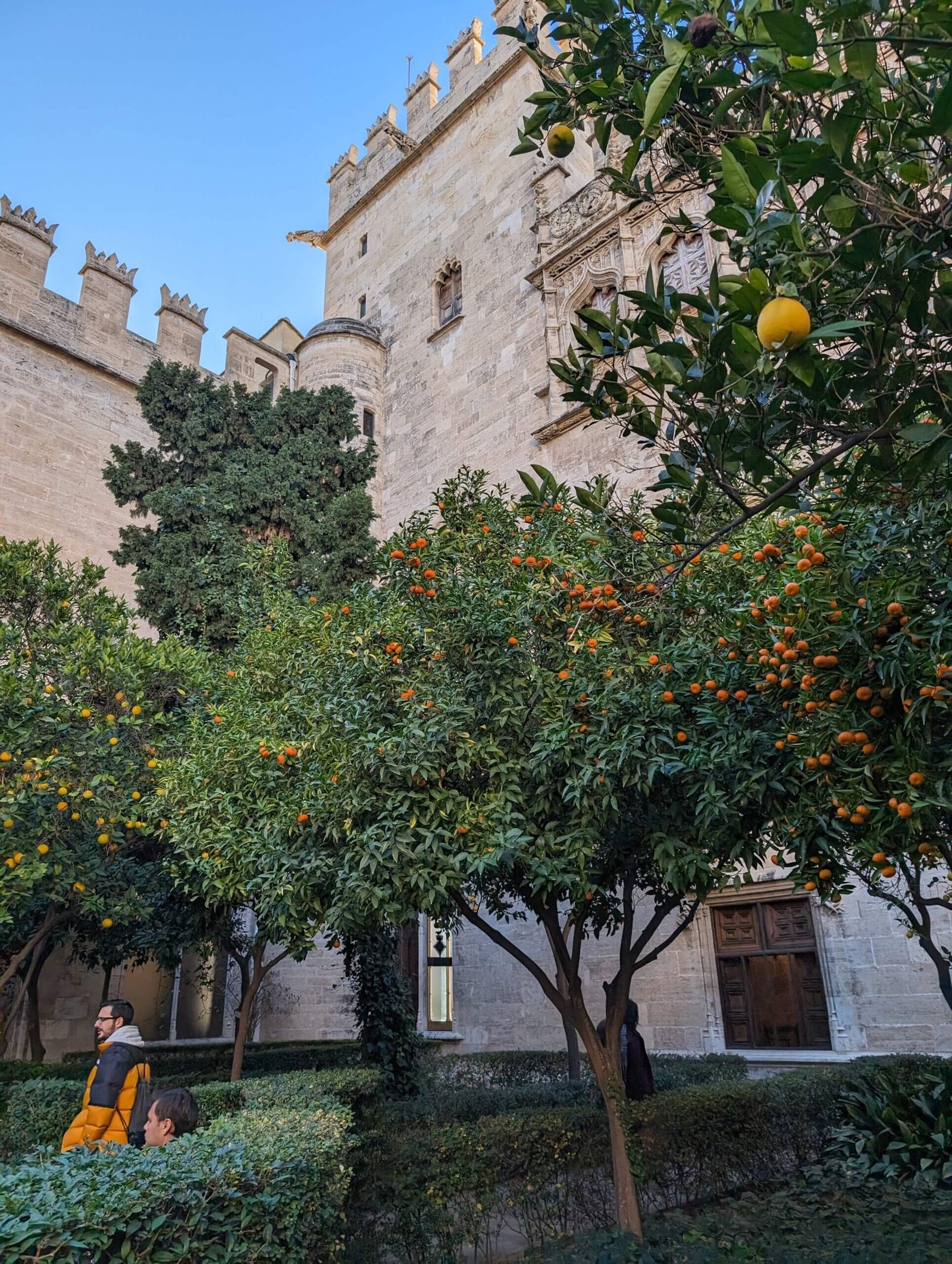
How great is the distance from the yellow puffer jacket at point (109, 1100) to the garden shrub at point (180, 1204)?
69cm

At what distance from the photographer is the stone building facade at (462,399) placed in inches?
405

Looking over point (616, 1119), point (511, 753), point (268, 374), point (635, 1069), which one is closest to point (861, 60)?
point (511, 753)

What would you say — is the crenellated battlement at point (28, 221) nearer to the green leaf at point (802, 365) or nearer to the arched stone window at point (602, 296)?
the arched stone window at point (602, 296)

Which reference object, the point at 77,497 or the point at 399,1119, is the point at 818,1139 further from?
the point at 77,497

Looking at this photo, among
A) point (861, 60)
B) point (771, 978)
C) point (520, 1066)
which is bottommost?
point (520, 1066)

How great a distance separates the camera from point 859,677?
374 cm

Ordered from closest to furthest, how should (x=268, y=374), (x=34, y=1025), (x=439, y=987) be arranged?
(x=34, y=1025), (x=439, y=987), (x=268, y=374)

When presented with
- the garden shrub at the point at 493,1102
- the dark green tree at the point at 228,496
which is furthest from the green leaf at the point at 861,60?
the dark green tree at the point at 228,496

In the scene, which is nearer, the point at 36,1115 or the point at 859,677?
the point at 859,677

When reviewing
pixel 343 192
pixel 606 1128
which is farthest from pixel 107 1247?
pixel 343 192

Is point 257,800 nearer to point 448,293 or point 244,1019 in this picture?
point 244,1019

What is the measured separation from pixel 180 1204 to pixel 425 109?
2319 cm

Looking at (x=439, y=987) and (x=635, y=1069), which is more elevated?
(x=439, y=987)

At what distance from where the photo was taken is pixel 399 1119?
23.5ft
